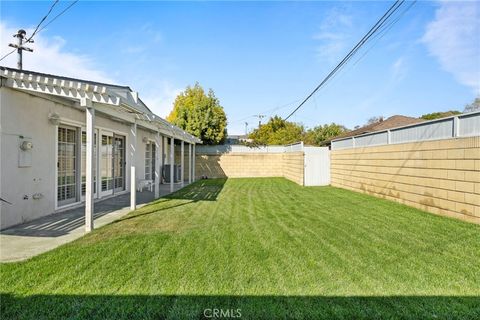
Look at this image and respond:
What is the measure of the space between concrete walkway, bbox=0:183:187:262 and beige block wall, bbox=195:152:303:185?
1331cm

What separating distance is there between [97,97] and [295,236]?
14.0ft

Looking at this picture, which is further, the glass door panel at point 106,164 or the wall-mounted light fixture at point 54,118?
the glass door panel at point 106,164

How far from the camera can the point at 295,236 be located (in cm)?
523

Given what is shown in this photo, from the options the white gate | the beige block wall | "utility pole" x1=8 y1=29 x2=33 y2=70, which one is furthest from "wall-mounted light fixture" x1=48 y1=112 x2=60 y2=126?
the beige block wall

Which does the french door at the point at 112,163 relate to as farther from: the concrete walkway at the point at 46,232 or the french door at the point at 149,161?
the french door at the point at 149,161

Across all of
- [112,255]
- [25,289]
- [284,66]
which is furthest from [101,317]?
[284,66]

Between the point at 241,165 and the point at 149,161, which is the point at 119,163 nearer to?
the point at 149,161

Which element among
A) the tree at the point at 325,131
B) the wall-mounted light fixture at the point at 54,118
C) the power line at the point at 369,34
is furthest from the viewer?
the tree at the point at 325,131

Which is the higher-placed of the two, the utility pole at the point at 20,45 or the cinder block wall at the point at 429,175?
the utility pole at the point at 20,45

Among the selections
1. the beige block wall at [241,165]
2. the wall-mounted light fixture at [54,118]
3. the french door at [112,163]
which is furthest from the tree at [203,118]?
the wall-mounted light fixture at [54,118]

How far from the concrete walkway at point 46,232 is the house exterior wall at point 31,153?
0.29m

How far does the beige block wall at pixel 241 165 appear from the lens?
21.0 meters

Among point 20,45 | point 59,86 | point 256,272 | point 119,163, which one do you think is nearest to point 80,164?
point 119,163

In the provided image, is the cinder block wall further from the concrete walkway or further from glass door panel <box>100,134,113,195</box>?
glass door panel <box>100,134,113,195</box>
